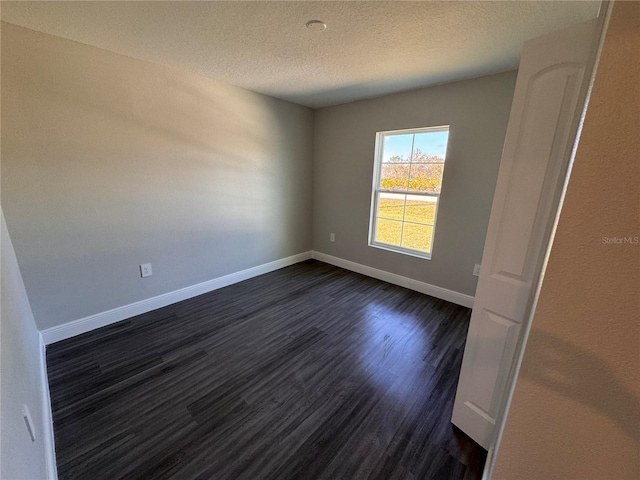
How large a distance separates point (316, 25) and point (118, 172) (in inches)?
79.3

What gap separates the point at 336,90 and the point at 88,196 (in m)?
2.64

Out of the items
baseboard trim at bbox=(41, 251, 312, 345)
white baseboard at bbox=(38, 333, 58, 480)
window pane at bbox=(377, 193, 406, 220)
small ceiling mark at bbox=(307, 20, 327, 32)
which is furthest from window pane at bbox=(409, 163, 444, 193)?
white baseboard at bbox=(38, 333, 58, 480)

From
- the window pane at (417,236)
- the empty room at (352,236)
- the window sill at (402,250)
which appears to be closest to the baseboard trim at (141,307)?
the empty room at (352,236)

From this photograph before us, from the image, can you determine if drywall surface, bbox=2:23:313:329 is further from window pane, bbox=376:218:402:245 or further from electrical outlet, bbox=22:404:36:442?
window pane, bbox=376:218:402:245

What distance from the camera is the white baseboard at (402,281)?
2859 millimetres

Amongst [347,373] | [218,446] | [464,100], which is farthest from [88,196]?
[464,100]

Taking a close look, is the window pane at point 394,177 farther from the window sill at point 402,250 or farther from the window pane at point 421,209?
the window sill at point 402,250

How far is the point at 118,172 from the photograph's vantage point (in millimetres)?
A: 2232

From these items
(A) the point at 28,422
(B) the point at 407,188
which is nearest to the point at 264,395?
(A) the point at 28,422

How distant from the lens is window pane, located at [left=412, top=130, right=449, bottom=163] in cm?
279

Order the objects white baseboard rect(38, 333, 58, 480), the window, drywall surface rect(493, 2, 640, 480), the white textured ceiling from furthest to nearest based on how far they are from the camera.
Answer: the window, the white textured ceiling, white baseboard rect(38, 333, 58, 480), drywall surface rect(493, 2, 640, 480)

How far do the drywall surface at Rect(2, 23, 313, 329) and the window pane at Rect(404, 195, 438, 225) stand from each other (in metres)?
1.93

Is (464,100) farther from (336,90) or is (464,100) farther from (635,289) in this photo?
(635,289)

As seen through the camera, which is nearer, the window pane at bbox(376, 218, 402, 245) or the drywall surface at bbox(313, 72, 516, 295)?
the drywall surface at bbox(313, 72, 516, 295)
